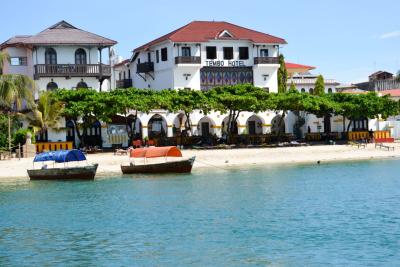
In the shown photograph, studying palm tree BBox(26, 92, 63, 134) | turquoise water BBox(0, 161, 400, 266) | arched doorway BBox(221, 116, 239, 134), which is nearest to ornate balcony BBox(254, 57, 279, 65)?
arched doorway BBox(221, 116, 239, 134)

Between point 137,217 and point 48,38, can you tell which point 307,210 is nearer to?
point 137,217

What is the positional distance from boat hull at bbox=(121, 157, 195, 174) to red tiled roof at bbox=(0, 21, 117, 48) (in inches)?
807

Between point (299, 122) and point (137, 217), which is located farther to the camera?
point (299, 122)

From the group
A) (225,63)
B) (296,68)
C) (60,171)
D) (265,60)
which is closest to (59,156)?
(60,171)

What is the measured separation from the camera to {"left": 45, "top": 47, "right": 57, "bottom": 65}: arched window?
66.6 metres

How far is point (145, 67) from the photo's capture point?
77.2m

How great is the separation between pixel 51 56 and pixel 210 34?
667 inches

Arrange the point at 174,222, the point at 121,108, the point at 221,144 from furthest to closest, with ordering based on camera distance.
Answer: the point at 221,144 → the point at 121,108 → the point at 174,222

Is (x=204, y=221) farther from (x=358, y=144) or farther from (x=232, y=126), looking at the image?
(x=232, y=126)

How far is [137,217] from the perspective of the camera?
102ft

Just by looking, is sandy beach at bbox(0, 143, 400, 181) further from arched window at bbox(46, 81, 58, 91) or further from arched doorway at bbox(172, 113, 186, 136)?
arched window at bbox(46, 81, 58, 91)

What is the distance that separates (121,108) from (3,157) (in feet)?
34.5

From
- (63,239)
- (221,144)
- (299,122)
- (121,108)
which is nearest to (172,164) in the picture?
(121,108)

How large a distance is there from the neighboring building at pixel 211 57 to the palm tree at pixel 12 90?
19.7m
